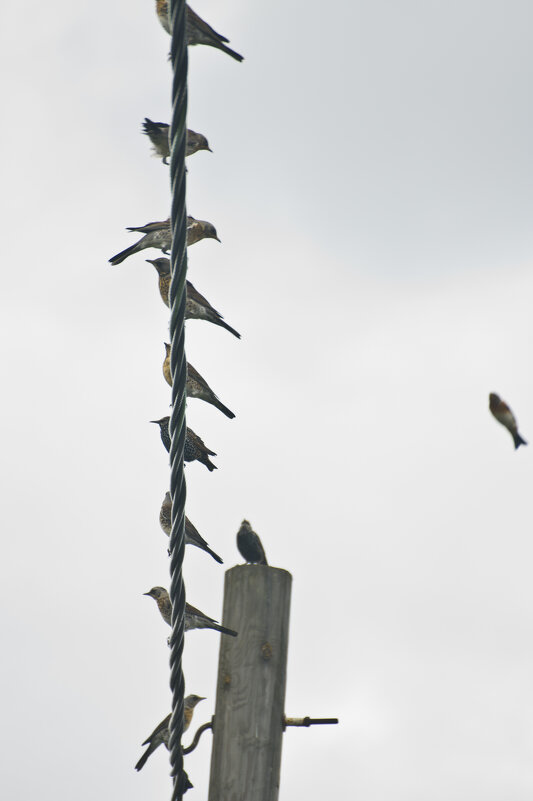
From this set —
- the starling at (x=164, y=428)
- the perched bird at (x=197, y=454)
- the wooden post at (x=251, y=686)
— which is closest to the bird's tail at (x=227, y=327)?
the perched bird at (x=197, y=454)

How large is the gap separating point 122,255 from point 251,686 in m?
4.79

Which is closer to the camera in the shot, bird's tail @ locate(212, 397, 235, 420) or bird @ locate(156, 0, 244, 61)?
bird's tail @ locate(212, 397, 235, 420)

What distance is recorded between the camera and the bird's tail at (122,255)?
875 cm

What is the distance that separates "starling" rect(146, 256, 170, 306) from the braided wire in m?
Answer: 5.78

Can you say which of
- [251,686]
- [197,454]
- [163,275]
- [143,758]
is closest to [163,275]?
[163,275]

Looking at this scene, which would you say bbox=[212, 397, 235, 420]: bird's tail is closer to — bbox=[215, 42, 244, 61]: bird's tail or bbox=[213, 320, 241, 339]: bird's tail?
bbox=[213, 320, 241, 339]: bird's tail

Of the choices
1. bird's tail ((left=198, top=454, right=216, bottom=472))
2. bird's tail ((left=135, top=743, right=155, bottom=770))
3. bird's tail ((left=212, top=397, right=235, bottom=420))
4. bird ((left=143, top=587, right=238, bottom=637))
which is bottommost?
bird's tail ((left=135, top=743, right=155, bottom=770))

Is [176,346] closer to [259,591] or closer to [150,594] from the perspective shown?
[259,591]

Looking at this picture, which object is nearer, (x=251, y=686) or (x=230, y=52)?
(x=251, y=686)

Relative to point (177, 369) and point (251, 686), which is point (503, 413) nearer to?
point (177, 369)

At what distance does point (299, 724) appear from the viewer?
5371 millimetres

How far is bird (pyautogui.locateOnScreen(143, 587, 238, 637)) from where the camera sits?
5693 millimetres

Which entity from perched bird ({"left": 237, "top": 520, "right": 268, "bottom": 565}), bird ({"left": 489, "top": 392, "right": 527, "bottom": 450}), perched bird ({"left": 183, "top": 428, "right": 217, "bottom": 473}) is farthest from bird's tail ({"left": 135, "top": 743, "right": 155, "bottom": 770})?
bird ({"left": 489, "top": 392, "right": 527, "bottom": 450})

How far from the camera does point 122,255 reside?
29.9 feet
